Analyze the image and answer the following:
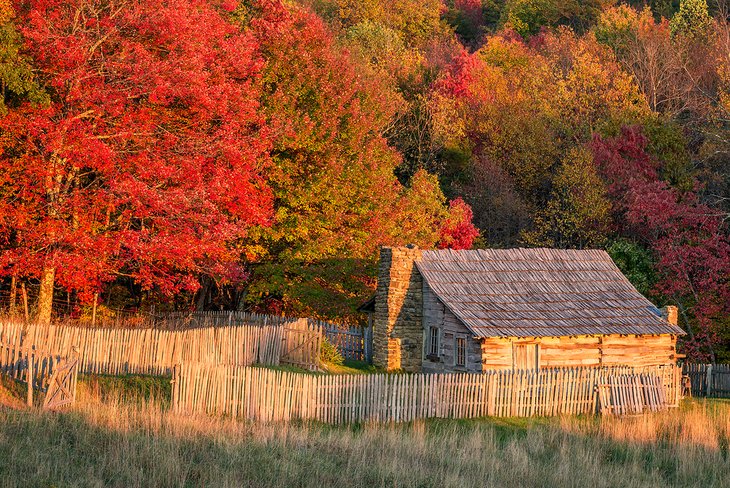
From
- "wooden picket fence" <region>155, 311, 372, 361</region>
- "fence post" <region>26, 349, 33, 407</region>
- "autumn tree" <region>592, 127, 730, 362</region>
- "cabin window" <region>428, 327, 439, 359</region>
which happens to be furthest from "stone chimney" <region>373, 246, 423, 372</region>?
"fence post" <region>26, 349, 33, 407</region>

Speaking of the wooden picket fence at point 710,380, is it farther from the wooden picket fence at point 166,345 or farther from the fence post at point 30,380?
the fence post at point 30,380

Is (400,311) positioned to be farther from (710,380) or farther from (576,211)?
(576,211)

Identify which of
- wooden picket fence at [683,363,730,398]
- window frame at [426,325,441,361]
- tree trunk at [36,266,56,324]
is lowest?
wooden picket fence at [683,363,730,398]

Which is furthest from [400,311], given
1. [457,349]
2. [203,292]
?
[203,292]

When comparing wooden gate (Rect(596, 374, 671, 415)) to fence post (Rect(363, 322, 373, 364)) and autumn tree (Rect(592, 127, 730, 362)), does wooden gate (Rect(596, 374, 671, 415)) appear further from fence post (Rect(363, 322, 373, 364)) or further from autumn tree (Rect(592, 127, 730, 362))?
autumn tree (Rect(592, 127, 730, 362))

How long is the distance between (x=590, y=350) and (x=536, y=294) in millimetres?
2674

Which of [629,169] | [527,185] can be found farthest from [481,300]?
[527,185]

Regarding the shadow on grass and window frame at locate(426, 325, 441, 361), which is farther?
window frame at locate(426, 325, 441, 361)

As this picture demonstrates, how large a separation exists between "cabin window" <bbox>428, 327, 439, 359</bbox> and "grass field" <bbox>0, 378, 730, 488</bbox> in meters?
7.31

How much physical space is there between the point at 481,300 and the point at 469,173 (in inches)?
1065

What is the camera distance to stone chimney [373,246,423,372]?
36469mm

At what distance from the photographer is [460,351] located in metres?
35.0

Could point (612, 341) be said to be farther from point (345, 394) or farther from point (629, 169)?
point (629, 169)

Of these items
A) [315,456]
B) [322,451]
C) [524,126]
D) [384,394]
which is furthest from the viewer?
[524,126]
